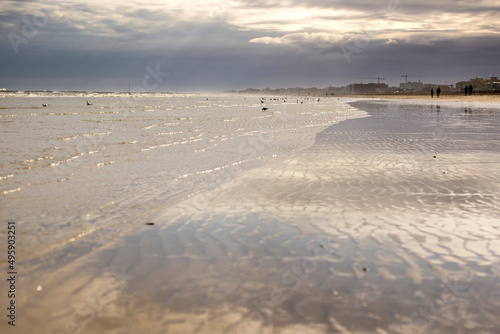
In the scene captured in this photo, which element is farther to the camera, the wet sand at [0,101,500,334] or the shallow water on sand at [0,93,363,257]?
the shallow water on sand at [0,93,363,257]

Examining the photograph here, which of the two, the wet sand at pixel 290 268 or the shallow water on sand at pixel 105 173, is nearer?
the wet sand at pixel 290 268

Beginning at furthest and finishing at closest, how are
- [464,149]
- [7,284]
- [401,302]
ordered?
1. [464,149]
2. [7,284]
3. [401,302]

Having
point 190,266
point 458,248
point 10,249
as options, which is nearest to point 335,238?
point 458,248

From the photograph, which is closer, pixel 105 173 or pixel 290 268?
pixel 290 268

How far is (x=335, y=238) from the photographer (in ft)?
20.8

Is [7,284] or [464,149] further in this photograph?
[464,149]

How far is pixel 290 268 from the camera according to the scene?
523 cm

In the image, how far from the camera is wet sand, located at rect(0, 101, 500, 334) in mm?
4047

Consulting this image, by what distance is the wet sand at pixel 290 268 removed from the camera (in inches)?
159

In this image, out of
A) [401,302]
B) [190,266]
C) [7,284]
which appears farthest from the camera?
[190,266]

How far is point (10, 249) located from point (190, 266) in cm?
267

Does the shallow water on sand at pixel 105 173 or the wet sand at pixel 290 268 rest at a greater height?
the shallow water on sand at pixel 105 173

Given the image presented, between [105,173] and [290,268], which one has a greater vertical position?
[105,173]

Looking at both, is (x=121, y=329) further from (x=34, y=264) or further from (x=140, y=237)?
(x=140, y=237)
